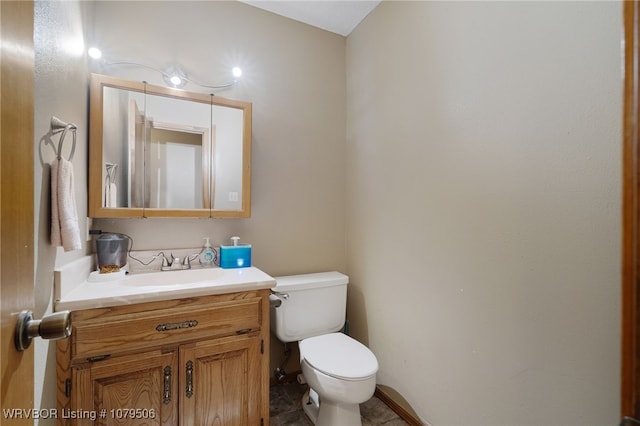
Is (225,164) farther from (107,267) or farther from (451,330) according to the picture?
(451,330)

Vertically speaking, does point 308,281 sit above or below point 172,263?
below

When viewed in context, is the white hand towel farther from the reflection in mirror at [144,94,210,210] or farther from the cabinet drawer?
the reflection in mirror at [144,94,210,210]

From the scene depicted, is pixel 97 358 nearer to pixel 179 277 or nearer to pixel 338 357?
pixel 179 277

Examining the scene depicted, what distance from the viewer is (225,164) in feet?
5.75

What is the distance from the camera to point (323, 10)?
1928mm

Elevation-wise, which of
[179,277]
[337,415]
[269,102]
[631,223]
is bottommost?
[337,415]

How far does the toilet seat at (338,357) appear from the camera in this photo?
136cm

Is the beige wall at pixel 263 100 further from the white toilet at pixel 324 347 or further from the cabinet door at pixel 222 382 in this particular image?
the cabinet door at pixel 222 382

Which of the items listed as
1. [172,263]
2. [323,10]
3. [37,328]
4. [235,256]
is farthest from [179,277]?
[323,10]

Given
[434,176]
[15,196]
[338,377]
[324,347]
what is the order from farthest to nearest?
[324,347], [434,176], [338,377], [15,196]

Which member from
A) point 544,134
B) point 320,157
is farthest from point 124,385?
point 544,134

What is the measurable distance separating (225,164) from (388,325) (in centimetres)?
144

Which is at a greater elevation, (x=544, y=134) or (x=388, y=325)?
(x=544, y=134)

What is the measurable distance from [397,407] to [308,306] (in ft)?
2.58
